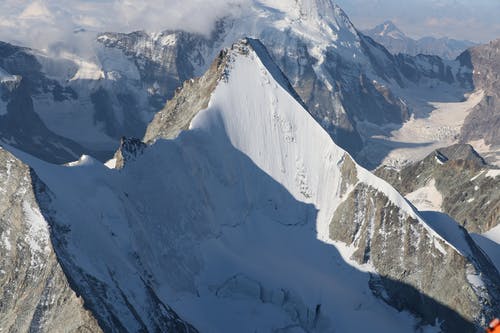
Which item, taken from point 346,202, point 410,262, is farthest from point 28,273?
point 346,202

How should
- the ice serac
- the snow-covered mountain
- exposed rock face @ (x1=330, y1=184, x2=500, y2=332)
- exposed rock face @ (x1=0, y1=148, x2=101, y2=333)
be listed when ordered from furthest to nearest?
the ice serac < exposed rock face @ (x1=330, y1=184, x2=500, y2=332) < the snow-covered mountain < exposed rock face @ (x1=0, y1=148, x2=101, y2=333)

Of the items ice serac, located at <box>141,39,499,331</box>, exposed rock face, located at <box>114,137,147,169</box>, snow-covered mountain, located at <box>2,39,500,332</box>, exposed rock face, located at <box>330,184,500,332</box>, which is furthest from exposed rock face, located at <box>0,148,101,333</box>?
exposed rock face, located at <box>330,184,500,332</box>

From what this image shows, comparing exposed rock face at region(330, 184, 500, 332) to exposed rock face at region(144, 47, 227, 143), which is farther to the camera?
exposed rock face at region(144, 47, 227, 143)

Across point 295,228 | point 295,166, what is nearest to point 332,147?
point 295,166

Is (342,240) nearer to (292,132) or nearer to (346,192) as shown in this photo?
(346,192)

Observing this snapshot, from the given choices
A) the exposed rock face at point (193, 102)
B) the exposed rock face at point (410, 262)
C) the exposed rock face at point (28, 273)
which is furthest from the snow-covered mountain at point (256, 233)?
the exposed rock face at point (28, 273)

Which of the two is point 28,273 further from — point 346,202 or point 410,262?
point 346,202

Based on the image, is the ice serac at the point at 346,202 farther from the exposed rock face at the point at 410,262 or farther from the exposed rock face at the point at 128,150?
the exposed rock face at the point at 128,150

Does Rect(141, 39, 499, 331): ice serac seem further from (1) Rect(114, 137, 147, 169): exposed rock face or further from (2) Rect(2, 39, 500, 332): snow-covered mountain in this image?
(1) Rect(114, 137, 147, 169): exposed rock face
